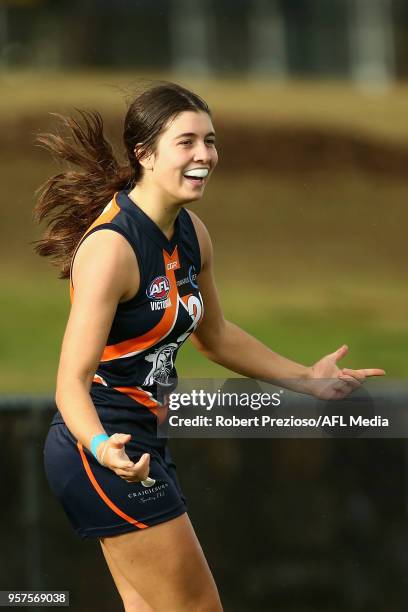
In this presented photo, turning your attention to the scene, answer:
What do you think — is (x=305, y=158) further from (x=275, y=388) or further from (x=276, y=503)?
(x=275, y=388)

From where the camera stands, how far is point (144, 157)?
234 cm

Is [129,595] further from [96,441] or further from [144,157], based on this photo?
[144,157]

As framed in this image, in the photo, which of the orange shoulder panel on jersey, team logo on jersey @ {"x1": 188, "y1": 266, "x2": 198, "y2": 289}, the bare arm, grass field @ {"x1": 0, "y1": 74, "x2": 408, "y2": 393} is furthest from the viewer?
grass field @ {"x1": 0, "y1": 74, "x2": 408, "y2": 393}

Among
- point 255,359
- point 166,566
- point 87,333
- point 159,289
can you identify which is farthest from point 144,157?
point 166,566

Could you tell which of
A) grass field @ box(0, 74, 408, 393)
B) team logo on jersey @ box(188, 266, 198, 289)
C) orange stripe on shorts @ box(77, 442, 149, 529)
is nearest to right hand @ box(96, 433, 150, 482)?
orange stripe on shorts @ box(77, 442, 149, 529)

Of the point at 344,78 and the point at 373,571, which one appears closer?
the point at 373,571

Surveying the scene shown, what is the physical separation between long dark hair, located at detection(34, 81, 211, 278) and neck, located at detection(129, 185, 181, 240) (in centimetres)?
5

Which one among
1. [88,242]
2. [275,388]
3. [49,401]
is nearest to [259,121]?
[49,401]

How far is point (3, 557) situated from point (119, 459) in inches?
72.8

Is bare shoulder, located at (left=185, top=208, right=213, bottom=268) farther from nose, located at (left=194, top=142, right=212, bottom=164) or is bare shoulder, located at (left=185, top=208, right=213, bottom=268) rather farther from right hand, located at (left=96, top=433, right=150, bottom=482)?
right hand, located at (left=96, top=433, right=150, bottom=482)

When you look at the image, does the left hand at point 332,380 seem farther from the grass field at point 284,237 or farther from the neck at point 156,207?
the grass field at point 284,237

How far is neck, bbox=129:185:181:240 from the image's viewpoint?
2.35m

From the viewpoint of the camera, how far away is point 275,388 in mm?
3000

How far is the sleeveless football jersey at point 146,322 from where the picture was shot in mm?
2289
